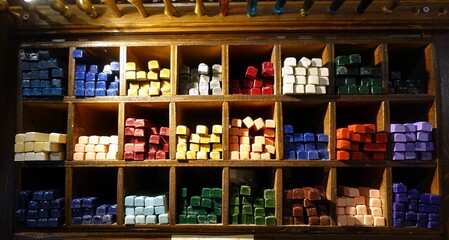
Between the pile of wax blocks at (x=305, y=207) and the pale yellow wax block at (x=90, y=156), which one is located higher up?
the pale yellow wax block at (x=90, y=156)

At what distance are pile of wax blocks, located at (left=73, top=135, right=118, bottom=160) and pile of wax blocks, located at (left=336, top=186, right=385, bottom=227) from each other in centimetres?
132

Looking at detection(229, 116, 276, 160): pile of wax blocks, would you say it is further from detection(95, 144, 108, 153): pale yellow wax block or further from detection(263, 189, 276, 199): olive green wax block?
detection(95, 144, 108, 153): pale yellow wax block

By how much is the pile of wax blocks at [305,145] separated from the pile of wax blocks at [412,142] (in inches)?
14.9

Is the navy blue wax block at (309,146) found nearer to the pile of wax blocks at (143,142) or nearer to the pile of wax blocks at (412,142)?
the pile of wax blocks at (412,142)

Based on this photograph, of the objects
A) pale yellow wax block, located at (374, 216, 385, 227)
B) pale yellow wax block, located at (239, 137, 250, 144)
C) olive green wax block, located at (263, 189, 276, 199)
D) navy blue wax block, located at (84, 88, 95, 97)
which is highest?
navy blue wax block, located at (84, 88, 95, 97)

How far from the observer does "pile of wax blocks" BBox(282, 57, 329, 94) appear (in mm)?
1771

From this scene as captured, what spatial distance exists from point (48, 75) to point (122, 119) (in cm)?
51

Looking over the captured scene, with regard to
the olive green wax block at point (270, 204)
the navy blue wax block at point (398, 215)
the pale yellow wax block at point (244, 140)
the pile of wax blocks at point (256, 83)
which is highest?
the pile of wax blocks at point (256, 83)

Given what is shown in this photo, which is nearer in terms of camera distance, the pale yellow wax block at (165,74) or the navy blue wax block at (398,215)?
the navy blue wax block at (398,215)

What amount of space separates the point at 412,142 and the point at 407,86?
33 centimetres

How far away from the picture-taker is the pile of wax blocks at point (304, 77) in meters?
1.77

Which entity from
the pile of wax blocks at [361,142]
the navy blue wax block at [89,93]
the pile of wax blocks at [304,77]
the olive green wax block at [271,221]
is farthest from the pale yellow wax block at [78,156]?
the pile of wax blocks at [361,142]

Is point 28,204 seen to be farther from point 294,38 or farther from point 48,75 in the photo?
point 294,38

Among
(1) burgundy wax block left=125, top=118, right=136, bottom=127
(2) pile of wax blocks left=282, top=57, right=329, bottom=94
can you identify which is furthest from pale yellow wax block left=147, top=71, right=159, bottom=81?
(2) pile of wax blocks left=282, top=57, right=329, bottom=94
